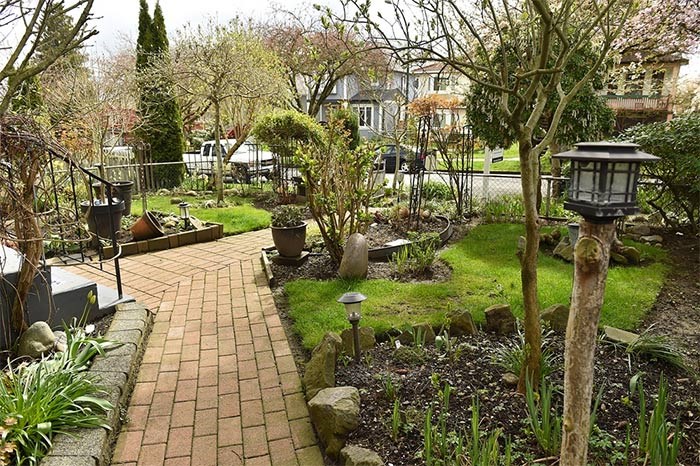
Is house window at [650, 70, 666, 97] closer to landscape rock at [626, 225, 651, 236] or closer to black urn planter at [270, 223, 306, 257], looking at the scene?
landscape rock at [626, 225, 651, 236]

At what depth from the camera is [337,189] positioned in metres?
5.13

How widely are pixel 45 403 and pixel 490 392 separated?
2337mm

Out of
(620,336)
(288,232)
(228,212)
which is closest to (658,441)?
(620,336)

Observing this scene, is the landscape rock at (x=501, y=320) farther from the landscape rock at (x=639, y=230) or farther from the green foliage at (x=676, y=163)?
the landscape rock at (x=639, y=230)

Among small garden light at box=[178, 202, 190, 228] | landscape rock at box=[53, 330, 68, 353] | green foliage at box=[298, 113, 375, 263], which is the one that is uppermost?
green foliage at box=[298, 113, 375, 263]

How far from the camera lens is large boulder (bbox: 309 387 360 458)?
7.55 feet

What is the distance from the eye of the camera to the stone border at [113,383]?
2.15 meters

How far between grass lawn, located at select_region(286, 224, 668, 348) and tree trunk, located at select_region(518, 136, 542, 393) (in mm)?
1001

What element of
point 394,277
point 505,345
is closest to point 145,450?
point 505,345

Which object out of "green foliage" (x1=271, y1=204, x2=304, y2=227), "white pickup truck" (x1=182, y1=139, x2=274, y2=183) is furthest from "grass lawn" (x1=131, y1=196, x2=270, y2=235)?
"green foliage" (x1=271, y1=204, x2=304, y2=227)

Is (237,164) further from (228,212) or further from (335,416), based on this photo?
(335,416)

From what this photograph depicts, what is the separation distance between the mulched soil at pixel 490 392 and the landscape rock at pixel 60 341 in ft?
5.09

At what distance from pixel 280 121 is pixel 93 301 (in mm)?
6848

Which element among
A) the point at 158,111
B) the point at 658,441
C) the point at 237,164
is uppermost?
the point at 158,111
